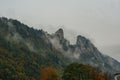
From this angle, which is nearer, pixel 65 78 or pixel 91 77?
pixel 65 78

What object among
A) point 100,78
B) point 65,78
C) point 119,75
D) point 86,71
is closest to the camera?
point 119,75

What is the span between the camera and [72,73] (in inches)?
6250

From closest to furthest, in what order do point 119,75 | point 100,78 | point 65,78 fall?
point 119,75 < point 65,78 < point 100,78

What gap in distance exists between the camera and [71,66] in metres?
160

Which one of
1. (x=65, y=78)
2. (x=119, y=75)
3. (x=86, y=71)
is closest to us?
(x=119, y=75)

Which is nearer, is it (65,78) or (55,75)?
(65,78)

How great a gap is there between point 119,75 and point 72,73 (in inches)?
2184

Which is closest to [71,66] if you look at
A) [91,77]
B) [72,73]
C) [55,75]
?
[72,73]

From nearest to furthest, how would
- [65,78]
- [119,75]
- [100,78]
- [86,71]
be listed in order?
1. [119,75]
2. [65,78]
3. [86,71]
4. [100,78]

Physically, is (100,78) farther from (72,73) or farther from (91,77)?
(72,73)

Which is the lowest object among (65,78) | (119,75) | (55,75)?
(119,75)

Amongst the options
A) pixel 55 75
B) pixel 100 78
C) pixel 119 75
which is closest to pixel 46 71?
pixel 55 75

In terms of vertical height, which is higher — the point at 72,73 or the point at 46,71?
the point at 46,71

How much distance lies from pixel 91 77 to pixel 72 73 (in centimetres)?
1469
